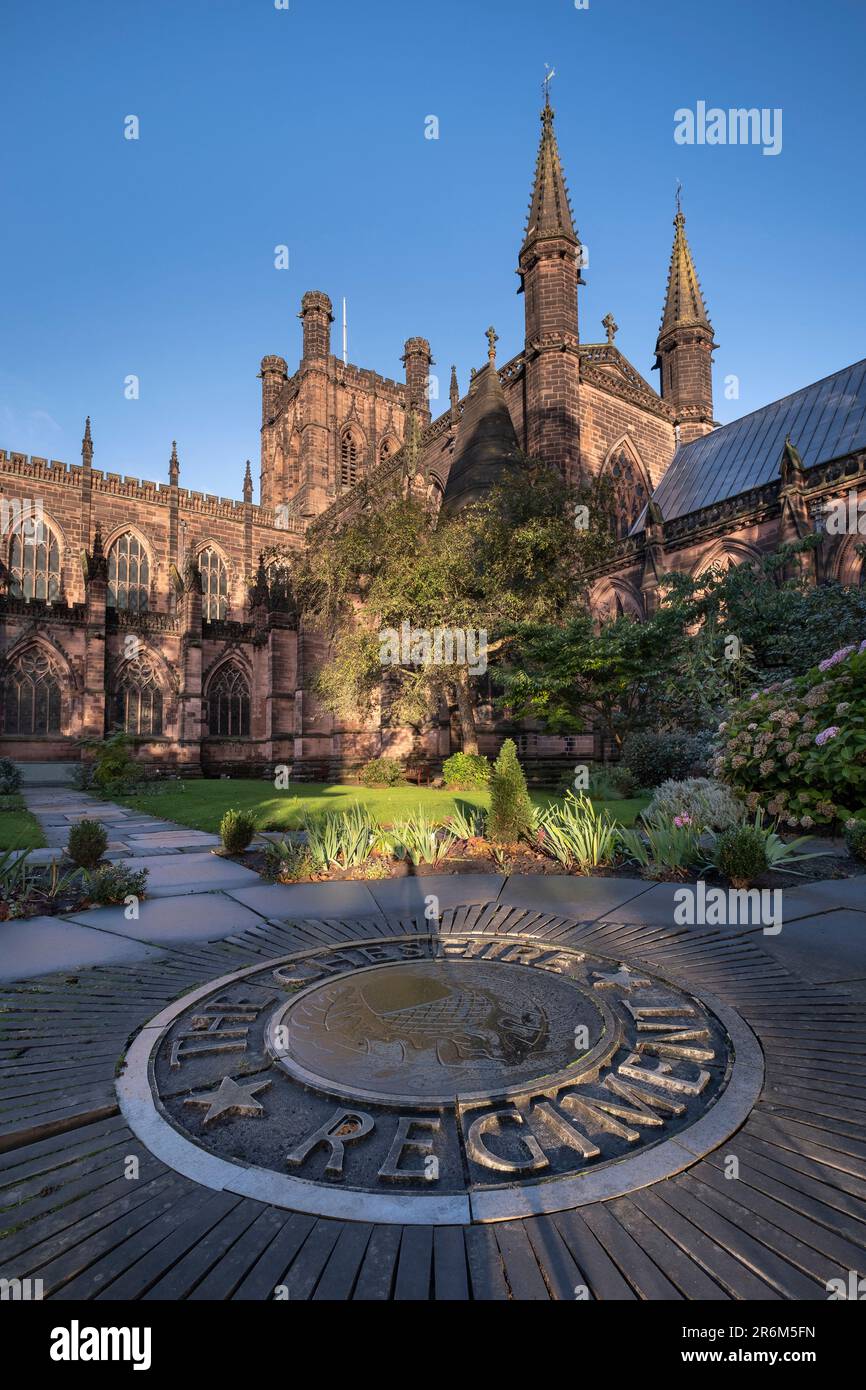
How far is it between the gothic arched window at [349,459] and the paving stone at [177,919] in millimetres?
45013

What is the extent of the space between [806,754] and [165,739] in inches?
1112

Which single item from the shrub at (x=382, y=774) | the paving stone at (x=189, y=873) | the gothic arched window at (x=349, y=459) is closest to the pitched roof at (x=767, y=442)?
the shrub at (x=382, y=774)

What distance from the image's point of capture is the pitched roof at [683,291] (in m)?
33.3

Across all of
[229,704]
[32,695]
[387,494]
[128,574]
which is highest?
[387,494]

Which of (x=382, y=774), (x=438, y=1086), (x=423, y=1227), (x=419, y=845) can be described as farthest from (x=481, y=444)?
(x=423, y=1227)

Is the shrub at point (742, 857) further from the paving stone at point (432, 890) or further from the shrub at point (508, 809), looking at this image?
the shrub at point (508, 809)

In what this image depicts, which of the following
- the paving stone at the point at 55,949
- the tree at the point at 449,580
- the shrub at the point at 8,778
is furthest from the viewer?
the shrub at the point at 8,778

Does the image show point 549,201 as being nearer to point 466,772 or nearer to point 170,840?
point 466,772

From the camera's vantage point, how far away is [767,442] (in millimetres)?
25609

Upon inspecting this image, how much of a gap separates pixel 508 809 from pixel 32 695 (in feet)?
89.4

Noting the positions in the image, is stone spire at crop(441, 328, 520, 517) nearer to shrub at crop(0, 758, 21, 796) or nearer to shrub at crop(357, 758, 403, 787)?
shrub at crop(357, 758, 403, 787)

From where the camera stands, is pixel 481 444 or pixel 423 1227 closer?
pixel 423 1227

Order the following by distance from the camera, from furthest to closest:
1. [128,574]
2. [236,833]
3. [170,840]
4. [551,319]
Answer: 1. [128,574]
2. [551,319]
3. [170,840]
4. [236,833]
